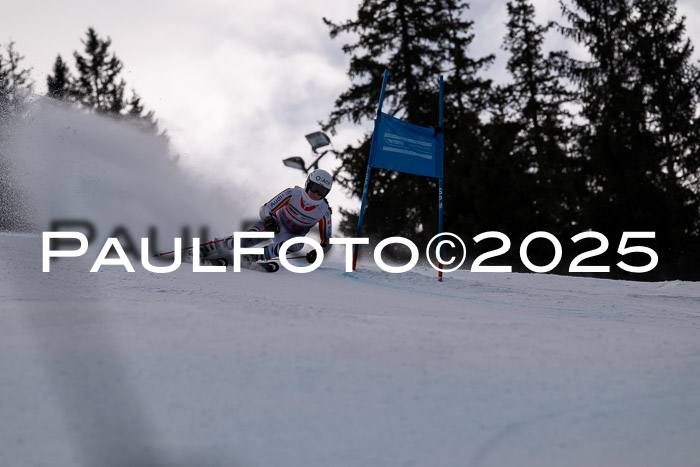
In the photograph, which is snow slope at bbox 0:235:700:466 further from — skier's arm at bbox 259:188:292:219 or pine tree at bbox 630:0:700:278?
pine tree at bbox 630:0:700:278

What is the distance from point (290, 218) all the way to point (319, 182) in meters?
0.60

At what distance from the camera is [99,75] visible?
100ft

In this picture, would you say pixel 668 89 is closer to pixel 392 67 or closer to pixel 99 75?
pixel 392 67

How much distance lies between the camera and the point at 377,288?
20.5ft

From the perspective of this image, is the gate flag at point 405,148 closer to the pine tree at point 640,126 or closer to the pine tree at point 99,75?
the pine tree at point 640,126

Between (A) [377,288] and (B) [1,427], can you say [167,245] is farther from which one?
(B) [1,427]

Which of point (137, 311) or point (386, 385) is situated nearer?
point (386, 385)

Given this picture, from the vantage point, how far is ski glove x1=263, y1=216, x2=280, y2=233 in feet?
24.2

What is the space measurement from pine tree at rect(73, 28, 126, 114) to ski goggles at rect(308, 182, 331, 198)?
84.5ft

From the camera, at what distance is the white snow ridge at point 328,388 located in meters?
1.97

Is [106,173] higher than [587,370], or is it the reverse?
[106,173]

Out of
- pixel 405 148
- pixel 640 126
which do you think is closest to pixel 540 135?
pixel 640 126

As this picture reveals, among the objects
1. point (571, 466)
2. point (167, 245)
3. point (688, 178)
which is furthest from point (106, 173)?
point (688, 178)

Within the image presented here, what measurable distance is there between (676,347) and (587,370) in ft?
2.50
